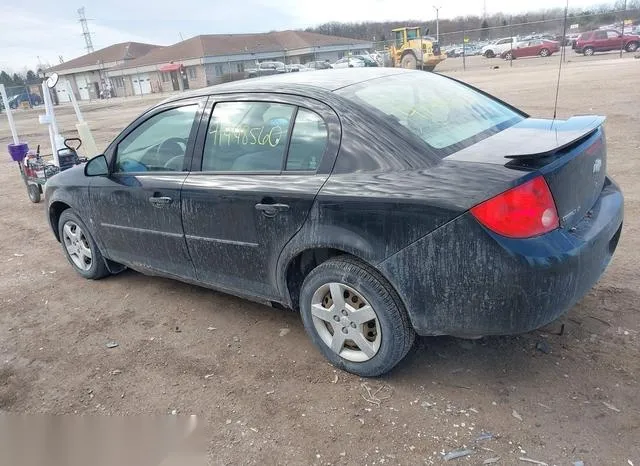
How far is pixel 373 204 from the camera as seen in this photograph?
2.59 meters

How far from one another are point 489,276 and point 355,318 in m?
0.80

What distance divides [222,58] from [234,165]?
57.3 meters

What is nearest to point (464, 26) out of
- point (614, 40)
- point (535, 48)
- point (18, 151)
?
point (535, 48)

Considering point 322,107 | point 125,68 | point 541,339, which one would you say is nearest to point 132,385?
point 322,107

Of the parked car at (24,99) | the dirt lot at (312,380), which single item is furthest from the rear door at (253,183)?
the parked car at (24,99)

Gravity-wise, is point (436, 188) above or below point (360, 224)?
above

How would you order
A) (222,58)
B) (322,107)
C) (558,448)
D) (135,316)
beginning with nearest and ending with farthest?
1. (558,448)
2. (322,107)
3. (135,316)
4. (222,58)

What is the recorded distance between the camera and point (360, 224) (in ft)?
8.73

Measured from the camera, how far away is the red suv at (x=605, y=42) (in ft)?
101

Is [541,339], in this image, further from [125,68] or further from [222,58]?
[125,68]

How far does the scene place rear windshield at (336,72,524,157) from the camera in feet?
9.46

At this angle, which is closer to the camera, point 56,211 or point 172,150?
point 172,150

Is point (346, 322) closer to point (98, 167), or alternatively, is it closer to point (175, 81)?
point (98, 167)

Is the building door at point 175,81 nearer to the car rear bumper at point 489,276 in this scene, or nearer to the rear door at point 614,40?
the rear door at point 614,40
